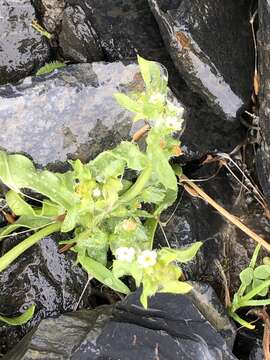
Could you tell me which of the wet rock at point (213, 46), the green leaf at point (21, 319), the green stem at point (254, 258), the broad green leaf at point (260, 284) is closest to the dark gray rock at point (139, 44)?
the wet rock at point (213, 46)

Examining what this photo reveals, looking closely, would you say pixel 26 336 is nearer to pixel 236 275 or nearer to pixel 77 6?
pixel 236 275

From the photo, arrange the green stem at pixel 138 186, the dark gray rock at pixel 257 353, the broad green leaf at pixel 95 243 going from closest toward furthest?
the green stem at pixel 138 186, the broad green leaf at pixel 95 243, the dark gray rock at pixel 257 353

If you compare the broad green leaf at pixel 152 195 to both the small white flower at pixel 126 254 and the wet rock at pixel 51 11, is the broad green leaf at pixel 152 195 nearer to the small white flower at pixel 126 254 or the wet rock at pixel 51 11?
the small white flower at pixel 126 254

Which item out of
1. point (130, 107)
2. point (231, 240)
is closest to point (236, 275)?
point (231, 240)

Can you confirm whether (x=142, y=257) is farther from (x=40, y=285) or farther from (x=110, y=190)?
(x=40, y=285)

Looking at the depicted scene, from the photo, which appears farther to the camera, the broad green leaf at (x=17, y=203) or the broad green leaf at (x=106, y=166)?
the broad green leaf at (x=17, y=203)

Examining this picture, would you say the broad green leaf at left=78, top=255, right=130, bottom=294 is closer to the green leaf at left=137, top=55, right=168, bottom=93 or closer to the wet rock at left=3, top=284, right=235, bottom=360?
→ the wet rock at left=3, top=284, right=235, bottom=360
